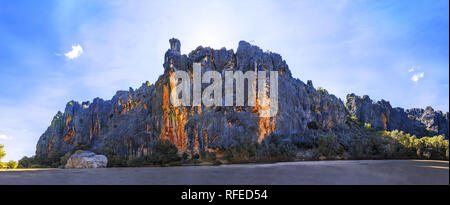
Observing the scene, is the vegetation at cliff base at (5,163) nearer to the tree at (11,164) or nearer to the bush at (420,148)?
the tree at (11,164)

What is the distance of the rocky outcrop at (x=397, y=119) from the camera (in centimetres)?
9475

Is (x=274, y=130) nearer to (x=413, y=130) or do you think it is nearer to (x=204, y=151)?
(x=204, y=151)

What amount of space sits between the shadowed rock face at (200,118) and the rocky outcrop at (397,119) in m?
0.38

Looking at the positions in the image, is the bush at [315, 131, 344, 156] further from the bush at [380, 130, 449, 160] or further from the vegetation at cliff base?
the vegetation at cliff base

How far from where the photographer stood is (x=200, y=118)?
61219mm

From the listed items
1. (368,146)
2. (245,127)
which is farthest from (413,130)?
(245,127)

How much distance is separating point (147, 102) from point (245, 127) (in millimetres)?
35743

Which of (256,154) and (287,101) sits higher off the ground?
(287,101)

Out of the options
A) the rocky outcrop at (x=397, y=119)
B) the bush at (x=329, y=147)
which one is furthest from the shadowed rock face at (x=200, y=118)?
the bush at (x=329, y=147)

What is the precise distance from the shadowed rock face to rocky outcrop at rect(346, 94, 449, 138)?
382 millimetres

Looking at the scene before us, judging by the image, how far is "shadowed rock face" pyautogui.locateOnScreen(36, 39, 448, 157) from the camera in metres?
60.2

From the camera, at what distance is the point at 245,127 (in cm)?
5878
